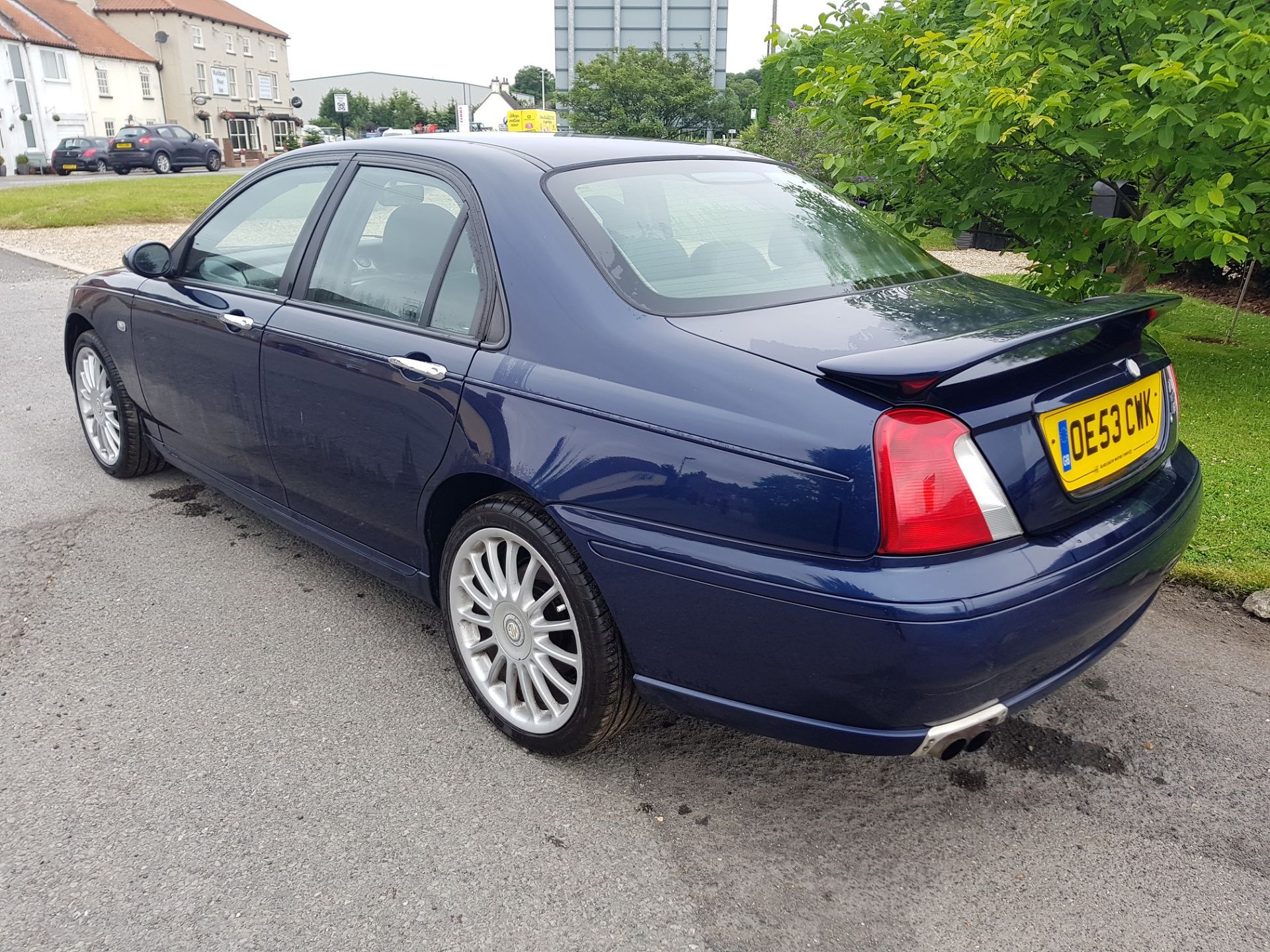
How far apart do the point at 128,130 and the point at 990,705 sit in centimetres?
4291

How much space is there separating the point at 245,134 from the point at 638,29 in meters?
28.3

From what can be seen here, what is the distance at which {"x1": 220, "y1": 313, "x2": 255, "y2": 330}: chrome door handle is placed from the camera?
11.2ft

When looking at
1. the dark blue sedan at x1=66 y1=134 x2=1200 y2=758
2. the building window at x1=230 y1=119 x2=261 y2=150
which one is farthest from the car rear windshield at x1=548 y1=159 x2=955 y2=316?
the building window at x1=230 y1=119 x2=261 y2=150

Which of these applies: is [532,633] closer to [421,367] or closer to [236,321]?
[421,367]

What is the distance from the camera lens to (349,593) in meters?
3.71

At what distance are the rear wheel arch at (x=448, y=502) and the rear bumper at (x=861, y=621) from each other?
0.33 meters

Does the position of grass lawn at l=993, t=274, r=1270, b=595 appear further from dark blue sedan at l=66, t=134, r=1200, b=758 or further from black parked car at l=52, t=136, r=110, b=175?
black parked car at l=52, t=136, r=110, b=175

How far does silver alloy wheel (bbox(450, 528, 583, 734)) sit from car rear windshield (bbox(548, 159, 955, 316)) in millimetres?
784

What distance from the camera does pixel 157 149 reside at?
1483 inches

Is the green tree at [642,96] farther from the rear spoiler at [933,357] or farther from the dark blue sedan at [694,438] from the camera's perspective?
the rear spoiler at [933,357]

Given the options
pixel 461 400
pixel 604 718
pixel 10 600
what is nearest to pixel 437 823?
pixel 604 718

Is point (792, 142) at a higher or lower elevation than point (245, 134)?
higher

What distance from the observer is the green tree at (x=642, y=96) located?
42750mm

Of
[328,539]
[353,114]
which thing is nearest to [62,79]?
[353,114]
